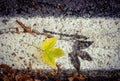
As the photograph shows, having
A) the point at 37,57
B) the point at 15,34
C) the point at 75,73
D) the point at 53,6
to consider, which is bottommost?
the point at 75,73

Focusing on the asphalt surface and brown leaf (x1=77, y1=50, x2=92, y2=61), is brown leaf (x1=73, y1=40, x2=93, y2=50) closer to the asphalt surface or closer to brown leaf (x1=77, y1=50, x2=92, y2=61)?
brown leaf (x1=77, y1=50, x2=92, y2=61)

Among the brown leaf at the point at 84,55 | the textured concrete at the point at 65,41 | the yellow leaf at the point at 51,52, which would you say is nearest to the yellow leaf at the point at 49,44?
the yellow leaf at the point at 51,52

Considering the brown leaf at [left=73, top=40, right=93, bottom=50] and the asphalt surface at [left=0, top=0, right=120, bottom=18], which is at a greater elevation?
the asphalt surface at [left=0, top=0, right=120, bottom=18]

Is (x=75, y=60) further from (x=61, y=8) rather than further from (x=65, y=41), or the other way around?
(x=61, y=8)

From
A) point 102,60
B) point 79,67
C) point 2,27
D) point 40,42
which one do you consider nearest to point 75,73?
point 79,67

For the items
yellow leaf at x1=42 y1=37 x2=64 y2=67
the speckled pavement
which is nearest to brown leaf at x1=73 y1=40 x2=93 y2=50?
the speckled pavement

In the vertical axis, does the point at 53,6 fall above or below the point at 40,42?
above

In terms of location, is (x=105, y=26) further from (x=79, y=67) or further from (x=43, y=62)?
(x=43, y=62)

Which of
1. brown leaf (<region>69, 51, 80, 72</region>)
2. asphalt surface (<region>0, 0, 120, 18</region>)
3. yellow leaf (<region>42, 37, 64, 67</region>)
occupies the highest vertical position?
asphalt surface (<region>0, 0, 120, 18</region>)
